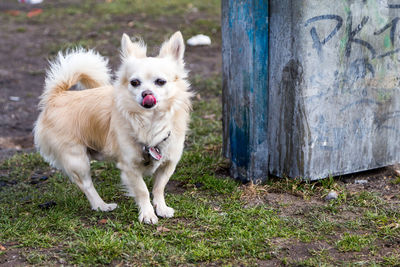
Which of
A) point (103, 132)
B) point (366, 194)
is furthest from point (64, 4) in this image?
point (366, 194)

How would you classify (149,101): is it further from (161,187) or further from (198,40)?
(198,40)

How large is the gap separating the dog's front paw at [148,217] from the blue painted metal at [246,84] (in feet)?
3.32

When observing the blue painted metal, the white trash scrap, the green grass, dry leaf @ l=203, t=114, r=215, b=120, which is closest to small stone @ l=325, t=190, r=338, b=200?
the green grass

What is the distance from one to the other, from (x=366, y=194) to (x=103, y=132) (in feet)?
6.97

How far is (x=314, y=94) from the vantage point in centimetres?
400

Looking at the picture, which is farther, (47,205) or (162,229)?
(47,205)

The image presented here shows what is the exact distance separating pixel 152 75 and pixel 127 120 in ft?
1.34

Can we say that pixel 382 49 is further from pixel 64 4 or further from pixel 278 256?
pixel 64 4

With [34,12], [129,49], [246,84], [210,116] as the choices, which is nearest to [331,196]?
[246,84]

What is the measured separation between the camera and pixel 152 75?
3.52m

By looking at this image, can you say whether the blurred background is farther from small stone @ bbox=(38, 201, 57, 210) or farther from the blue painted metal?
the blue painted metal

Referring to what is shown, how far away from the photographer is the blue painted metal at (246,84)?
404 cm

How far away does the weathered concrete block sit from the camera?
154 inches

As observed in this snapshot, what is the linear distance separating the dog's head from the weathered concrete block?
2.69ft
